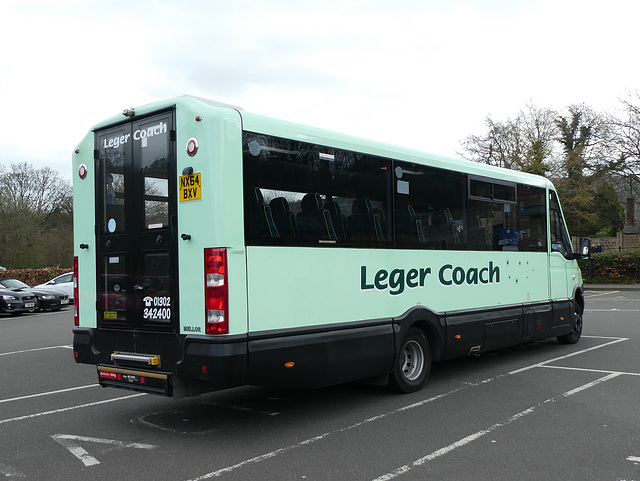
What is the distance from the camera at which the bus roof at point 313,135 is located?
5520 mm

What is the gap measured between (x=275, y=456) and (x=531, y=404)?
3021 millimetres

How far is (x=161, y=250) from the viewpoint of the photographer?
18.6 feet

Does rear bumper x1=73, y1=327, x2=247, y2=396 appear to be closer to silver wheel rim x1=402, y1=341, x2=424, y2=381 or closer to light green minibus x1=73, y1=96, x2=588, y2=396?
light green minibus x1=73, y1=96, x2=588, y2=396

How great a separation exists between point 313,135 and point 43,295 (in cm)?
1932

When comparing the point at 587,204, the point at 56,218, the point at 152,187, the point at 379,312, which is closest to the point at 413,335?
the point at 379,312

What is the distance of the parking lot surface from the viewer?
4.64m

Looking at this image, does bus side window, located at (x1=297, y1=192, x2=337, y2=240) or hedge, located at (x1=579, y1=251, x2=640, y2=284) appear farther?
hedge, located at (x1=579, y1=251, x2=640, y2=284)

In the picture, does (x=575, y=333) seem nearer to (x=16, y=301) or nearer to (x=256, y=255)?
(x=256, y=255)

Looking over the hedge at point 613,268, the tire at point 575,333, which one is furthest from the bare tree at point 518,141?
the tire at point 575,333

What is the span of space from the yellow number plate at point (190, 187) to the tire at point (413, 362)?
296 centimetres

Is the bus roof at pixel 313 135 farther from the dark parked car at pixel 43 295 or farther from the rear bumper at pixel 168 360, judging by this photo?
the dark parked car at pixel 43 295

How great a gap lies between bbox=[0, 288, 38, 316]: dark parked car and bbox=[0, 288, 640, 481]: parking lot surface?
13.8 metres

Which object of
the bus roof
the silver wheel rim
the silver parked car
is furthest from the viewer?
the silver parked car

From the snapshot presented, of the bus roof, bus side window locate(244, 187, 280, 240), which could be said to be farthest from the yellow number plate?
the bus roof
